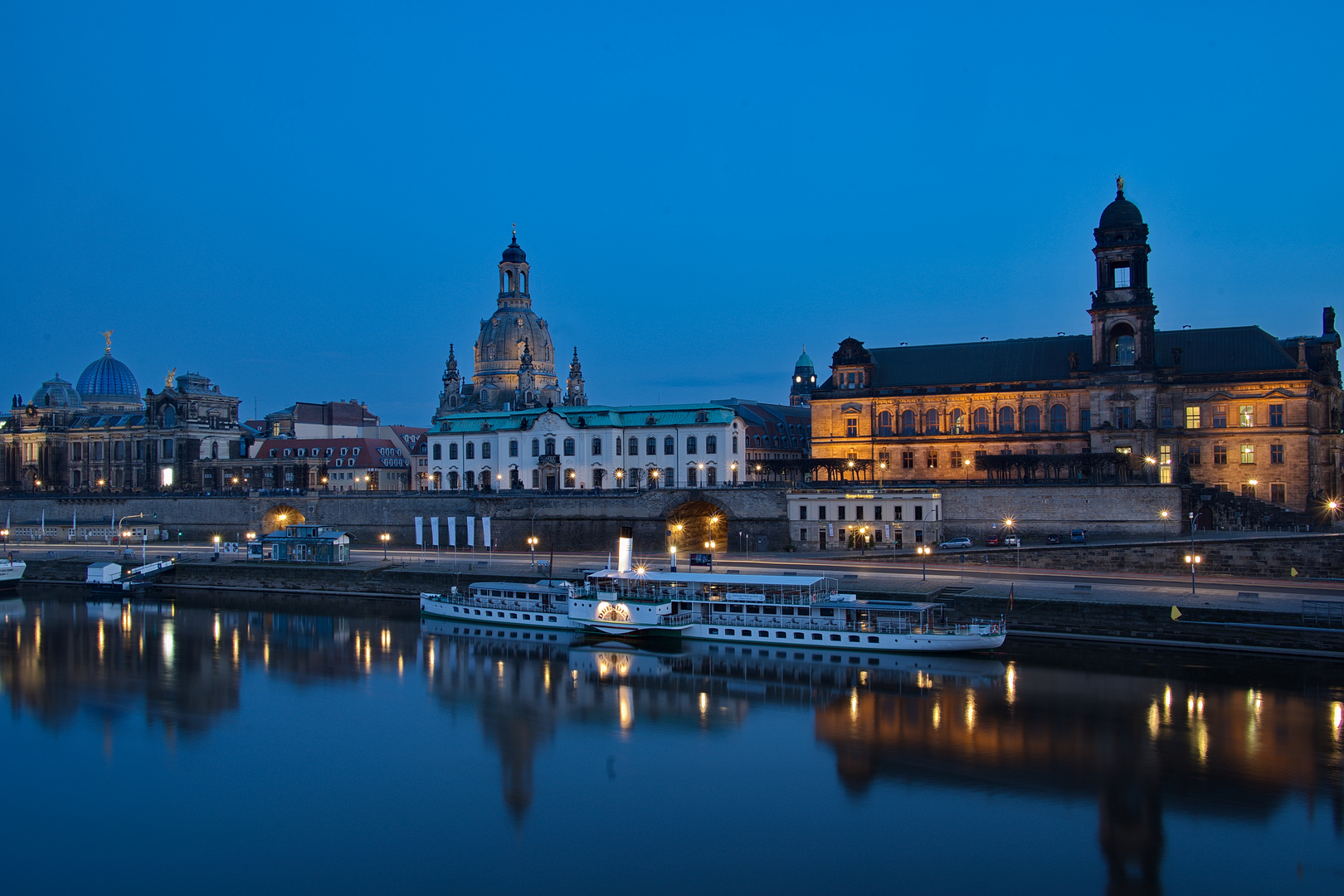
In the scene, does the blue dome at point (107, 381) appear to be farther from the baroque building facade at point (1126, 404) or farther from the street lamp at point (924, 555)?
the street lamp at point (924, 555)

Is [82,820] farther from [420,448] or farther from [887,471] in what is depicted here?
[420,448]

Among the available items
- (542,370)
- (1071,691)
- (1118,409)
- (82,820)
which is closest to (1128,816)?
(1071,691)

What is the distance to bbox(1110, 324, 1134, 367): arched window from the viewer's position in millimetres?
67688

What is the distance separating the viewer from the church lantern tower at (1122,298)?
66.4 meters

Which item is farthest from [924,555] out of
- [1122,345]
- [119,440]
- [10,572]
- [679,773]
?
[119,440]

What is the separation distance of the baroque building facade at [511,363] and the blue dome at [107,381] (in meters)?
43.1

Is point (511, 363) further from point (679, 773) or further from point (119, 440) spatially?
point (679, 773)

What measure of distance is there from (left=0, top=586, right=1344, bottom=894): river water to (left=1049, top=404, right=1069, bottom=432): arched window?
30.2 m

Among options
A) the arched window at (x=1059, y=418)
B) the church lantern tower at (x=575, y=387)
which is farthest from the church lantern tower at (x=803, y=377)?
the arched window at (x=1059, y=418)

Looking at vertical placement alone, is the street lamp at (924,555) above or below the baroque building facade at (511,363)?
below

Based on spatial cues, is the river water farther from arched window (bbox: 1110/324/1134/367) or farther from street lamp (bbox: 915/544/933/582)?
arched window (bbox: 1110/324/1134/367)

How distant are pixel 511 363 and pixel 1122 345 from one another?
69.2m

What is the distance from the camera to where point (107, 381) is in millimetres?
129000

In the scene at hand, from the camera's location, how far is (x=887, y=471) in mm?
75812
